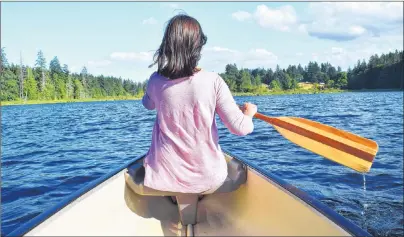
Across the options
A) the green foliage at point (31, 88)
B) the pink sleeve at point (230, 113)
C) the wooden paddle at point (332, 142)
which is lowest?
the wooden paddle at point (332, 142)

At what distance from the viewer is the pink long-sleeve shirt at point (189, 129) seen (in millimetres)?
2016

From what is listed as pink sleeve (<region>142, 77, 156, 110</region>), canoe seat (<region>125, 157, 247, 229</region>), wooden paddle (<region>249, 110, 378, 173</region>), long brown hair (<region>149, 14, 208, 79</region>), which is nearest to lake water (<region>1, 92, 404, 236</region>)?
wooden paddle (<region>249, 110, 378, 173</region>)

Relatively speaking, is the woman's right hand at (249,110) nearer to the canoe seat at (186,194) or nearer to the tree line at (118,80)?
the canoe seat at (186,194)

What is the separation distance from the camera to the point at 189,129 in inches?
81.7

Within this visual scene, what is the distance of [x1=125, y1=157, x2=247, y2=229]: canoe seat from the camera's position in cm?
227

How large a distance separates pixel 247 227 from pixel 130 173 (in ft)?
2.90

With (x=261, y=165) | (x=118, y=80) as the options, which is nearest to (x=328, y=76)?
(x=118, y=80)

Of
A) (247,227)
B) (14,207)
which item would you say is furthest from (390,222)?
(14,207)

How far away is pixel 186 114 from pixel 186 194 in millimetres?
532

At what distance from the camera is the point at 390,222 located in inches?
165

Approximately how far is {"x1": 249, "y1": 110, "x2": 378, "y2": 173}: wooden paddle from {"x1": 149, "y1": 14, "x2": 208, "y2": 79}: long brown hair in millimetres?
1034

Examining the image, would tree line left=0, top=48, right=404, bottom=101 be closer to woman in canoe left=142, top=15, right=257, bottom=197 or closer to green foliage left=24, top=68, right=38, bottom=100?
green foliage left=24, top=68, right=38, bottom=100

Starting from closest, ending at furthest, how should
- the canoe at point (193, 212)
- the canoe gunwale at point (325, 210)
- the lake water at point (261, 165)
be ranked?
the canoe gunwale at point (325, 210), the canoe at point (193, 212), the lake water at point (261, 165)

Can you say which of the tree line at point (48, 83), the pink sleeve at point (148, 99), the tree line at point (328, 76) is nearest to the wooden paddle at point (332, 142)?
A: the pink sleeve at point (148, 99)
